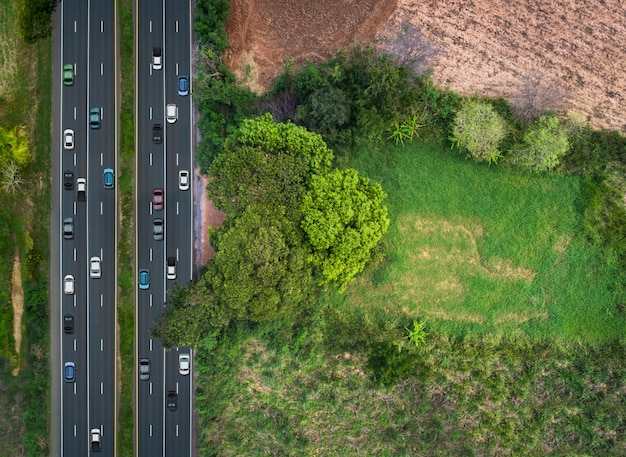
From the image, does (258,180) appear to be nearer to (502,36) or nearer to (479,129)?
(479,129)

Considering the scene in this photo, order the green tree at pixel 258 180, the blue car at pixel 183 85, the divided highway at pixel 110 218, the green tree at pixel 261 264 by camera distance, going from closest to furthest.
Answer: the green tree at pixel 261 264 < the green tree at pixel 258 180 < the blue car at pixel 183 85 < the divided highway at pixel 110 218

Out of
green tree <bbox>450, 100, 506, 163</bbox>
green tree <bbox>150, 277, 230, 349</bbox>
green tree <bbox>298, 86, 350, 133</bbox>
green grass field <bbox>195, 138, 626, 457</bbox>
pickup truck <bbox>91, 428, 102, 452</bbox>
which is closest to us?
green tree <bbox>150, 277, 230, 349</bbox>

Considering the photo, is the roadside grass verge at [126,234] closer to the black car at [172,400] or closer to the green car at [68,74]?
→ the black car at [172,400]

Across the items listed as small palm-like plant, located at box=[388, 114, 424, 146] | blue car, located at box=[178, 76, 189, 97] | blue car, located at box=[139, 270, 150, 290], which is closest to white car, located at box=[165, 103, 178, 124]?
blue car, located at box=[178, 76, 189, 97]

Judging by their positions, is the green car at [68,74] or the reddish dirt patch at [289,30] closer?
the reddish dirt patch at [289,30]

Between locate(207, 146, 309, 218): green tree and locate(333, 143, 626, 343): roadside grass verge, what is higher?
locate(207, 146, 309, 218): green tree

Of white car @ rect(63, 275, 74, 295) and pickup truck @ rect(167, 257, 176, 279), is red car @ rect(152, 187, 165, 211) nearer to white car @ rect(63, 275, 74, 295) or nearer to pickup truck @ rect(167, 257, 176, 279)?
pickup truck @ rect(167, 257, 176, 279)

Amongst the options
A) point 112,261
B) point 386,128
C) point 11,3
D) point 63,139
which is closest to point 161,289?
point 112,261

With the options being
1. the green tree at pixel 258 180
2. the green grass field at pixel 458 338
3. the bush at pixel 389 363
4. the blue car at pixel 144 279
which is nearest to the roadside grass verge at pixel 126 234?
the blue car at pixel 144 279
